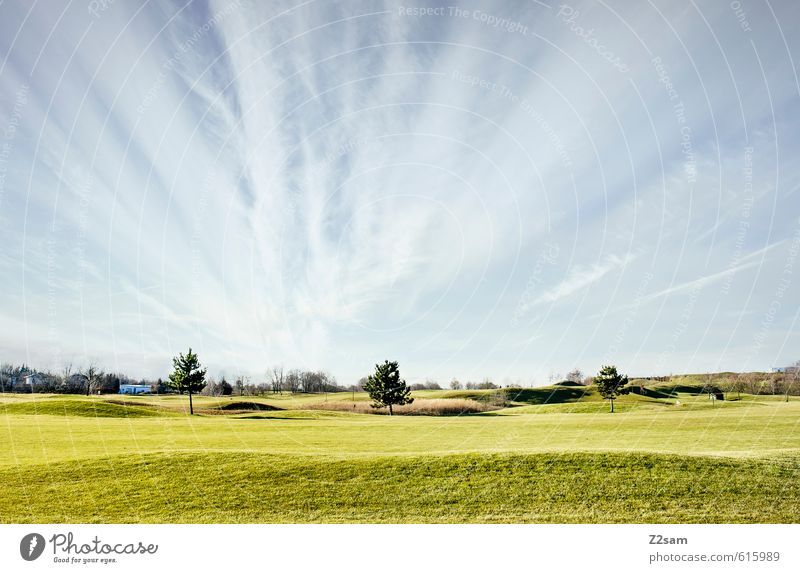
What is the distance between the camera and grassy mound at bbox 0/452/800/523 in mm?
15930

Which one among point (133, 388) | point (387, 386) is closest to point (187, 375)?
point (387, 386)

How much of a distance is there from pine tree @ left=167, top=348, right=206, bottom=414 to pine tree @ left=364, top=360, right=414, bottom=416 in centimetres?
3121

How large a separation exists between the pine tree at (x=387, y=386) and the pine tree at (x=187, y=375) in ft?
102

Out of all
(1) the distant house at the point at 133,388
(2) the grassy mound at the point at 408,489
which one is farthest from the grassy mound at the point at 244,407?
(1) the distant house at the point at 133,388

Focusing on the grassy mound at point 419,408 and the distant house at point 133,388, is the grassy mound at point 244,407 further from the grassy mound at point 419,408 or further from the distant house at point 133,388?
the distant house at point 133,388

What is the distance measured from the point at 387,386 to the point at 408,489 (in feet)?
244

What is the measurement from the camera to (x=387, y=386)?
300 ft

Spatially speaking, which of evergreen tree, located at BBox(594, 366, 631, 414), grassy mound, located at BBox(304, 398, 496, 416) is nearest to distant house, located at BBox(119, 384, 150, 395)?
grassy mound, located at BBox(304, 398, 496, 416)

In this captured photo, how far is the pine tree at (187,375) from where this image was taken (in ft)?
245

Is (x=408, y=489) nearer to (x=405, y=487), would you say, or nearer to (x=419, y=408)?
(x=405, y=487)

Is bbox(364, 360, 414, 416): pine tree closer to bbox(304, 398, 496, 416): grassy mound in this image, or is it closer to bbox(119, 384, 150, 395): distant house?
bbox(304, 398, 496, 416): grassy mound

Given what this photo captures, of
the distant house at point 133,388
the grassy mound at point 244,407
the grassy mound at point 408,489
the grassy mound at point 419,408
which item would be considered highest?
the grassy mound at point 408,489
